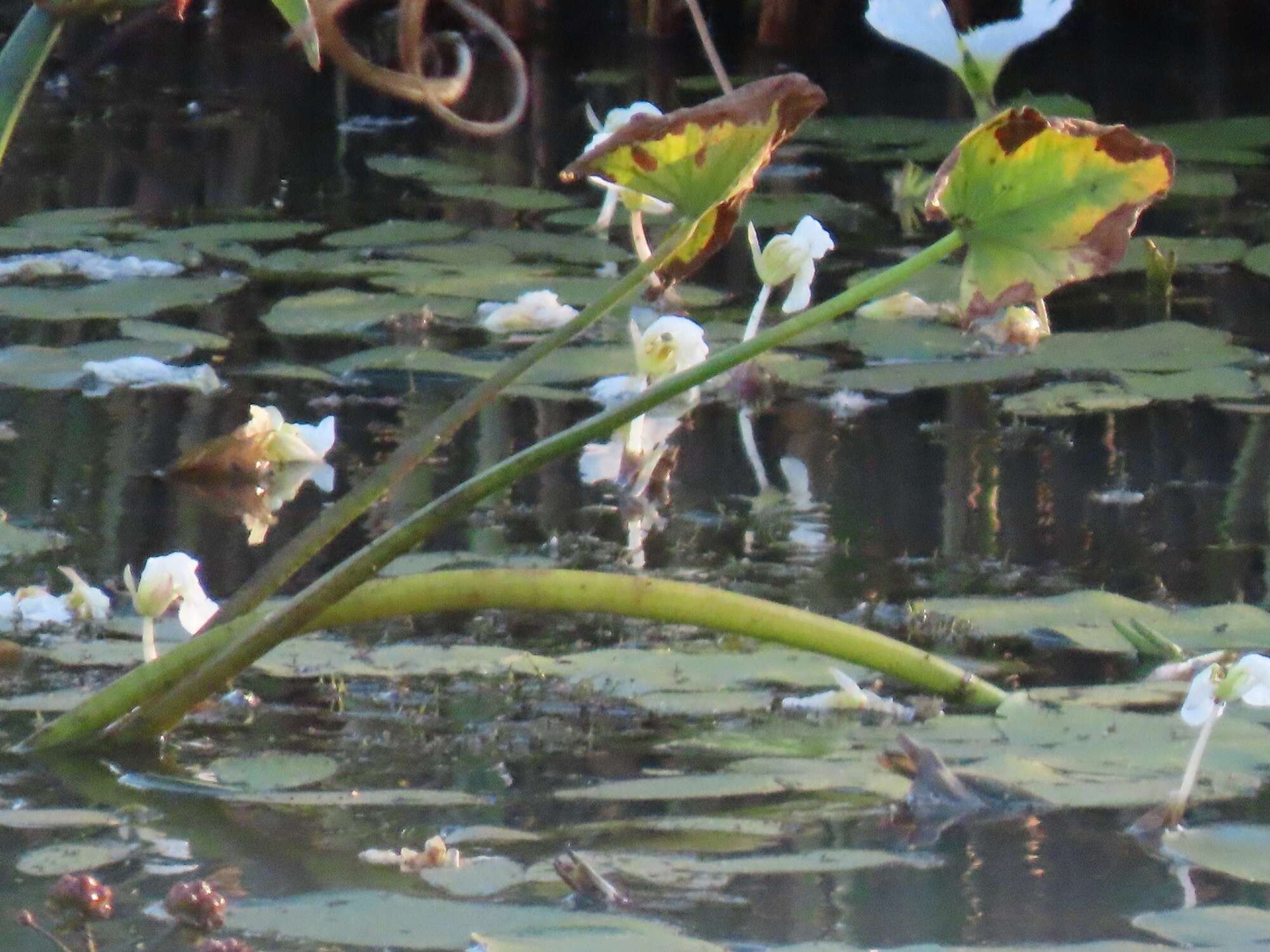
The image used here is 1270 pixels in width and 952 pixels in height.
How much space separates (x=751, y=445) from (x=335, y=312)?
86cm

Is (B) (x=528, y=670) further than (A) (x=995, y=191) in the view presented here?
Yes

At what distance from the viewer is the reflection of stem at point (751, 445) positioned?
2260 millimetres

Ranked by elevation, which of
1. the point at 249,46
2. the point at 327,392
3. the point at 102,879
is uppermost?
the point at 249,46

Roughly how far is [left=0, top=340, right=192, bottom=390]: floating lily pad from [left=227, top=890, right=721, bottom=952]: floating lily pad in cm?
164

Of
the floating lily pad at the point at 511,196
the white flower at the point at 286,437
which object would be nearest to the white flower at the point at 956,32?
the white flower at the point at 286,437

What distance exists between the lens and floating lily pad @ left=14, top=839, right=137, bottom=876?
3.82ft

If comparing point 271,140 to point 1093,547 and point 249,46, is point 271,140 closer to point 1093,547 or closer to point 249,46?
point 249,46

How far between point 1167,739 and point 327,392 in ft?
4.95

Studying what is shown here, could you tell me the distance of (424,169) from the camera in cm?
446

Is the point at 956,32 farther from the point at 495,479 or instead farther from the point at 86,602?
the point at 86,602

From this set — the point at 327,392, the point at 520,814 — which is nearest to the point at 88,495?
the point at 327,392

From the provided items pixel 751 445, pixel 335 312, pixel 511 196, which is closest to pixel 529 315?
pixel 335 312

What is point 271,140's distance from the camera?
5.06 metres

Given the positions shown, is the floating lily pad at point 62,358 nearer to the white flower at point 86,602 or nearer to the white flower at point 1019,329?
the white flower at point 86,602
